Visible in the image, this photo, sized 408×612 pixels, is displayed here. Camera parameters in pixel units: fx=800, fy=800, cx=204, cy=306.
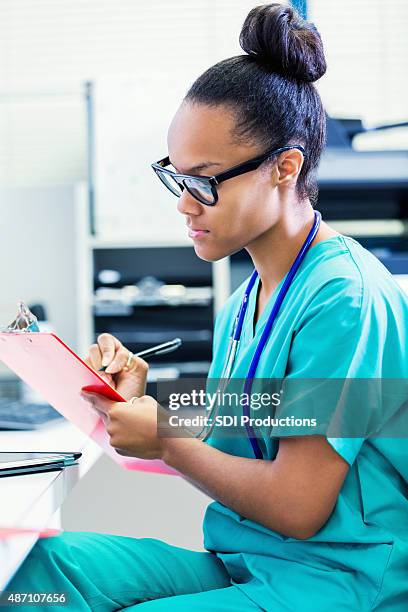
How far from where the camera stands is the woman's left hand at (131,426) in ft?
2.76

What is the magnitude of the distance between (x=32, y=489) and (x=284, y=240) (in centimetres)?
43

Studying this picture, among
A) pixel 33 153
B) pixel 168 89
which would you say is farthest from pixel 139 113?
pixel 33 153

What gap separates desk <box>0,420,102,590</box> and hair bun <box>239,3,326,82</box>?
1.77ft

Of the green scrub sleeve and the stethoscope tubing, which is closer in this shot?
the green scrub sleeve

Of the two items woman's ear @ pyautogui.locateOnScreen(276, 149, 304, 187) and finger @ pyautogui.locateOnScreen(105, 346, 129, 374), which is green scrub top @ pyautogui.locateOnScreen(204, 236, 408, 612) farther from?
finger @ pyautogui.locateOnScreen(105, 346, 129, 374)

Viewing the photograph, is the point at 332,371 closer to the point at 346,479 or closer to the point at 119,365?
the point at 346,479

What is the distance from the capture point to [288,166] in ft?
3.19

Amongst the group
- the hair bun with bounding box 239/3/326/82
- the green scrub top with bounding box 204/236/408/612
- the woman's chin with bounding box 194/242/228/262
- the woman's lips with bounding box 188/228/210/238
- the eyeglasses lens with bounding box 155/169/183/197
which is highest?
the hair bun with bounding box 239/3/326/82

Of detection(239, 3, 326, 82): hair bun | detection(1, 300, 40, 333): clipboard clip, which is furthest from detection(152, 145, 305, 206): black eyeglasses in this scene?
detection(1, 300, 40, 333): clipboard clip

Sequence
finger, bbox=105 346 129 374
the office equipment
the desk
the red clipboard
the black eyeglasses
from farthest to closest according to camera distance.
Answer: the office equipment → finger, bbox=105 346 129 374 → the black eyeglasses → the red clipboard → the desk

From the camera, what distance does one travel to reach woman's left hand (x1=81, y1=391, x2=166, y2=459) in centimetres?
84

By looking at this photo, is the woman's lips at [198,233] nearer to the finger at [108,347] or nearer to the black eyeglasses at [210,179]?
the black eyeglasses at [210,179]

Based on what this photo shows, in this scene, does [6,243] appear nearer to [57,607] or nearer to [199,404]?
[199,404]

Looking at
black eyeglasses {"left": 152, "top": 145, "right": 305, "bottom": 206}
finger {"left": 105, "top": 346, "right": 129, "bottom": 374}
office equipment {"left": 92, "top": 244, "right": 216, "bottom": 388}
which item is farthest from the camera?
office equipment {"left": 92, "top": 244, "right": 216, "bottom": 388}
